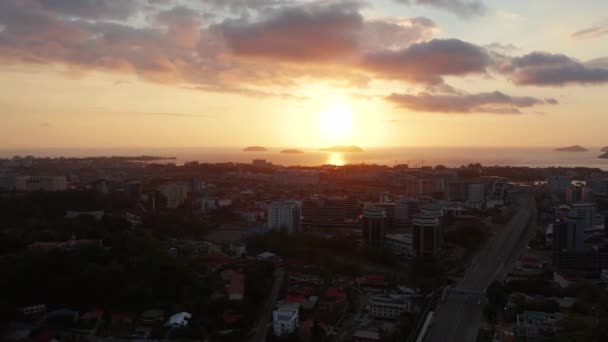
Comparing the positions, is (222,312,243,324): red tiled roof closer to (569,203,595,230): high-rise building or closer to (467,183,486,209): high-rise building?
(569,203,595,230): high-rise building

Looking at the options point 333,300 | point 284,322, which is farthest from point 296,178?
point 284,322

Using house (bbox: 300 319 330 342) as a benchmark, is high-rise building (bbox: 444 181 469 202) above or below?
above

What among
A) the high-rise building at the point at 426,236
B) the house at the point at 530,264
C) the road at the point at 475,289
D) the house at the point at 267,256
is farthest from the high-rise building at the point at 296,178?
the house at the point at 530,264

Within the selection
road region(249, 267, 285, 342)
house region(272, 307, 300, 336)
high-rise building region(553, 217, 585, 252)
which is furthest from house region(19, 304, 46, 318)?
high-rise building region(553, 217, 585, 252)

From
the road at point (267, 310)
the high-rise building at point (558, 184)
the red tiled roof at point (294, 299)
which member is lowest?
the road at point (267, 310)

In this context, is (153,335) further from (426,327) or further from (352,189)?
(352,189)

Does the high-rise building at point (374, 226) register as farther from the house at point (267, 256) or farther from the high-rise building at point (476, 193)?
the high-rise building at point (476, 193)

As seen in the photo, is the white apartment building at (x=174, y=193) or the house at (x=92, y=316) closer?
the house at (x=92, y=316)
